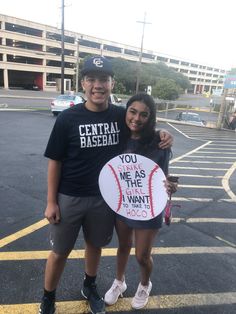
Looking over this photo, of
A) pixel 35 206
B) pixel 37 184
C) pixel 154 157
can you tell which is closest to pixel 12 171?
pixel 37 184

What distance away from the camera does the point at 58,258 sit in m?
2.46

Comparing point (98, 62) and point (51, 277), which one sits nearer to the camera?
point (98, 62)

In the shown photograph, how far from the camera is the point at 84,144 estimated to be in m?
2.28

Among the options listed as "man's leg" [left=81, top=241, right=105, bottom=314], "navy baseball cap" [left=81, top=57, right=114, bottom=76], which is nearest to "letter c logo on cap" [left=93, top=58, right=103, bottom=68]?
"navy baseball cap" [left=81, top=57, right=114, bottom=76]

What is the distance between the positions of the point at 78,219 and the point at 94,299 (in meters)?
0.85

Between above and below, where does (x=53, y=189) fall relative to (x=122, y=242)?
above

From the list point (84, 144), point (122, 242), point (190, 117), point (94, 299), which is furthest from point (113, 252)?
point (190, 117)

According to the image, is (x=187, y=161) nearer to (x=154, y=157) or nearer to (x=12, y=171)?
(x=12, y=171)

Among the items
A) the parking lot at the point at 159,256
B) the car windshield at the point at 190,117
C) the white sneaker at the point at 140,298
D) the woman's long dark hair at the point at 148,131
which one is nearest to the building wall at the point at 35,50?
the car windshield at the point at 190,117

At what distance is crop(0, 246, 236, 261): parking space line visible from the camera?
3.38m

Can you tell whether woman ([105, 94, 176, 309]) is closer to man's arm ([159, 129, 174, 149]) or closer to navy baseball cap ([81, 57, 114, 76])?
man's arm ([159, 129, 174, 149])

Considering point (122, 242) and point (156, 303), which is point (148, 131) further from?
point (156, 303)

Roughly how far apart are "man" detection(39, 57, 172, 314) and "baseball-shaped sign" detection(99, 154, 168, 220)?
0.24ft

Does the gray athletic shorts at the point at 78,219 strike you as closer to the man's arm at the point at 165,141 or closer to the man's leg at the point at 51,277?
the man's leg at the point at 51,277
